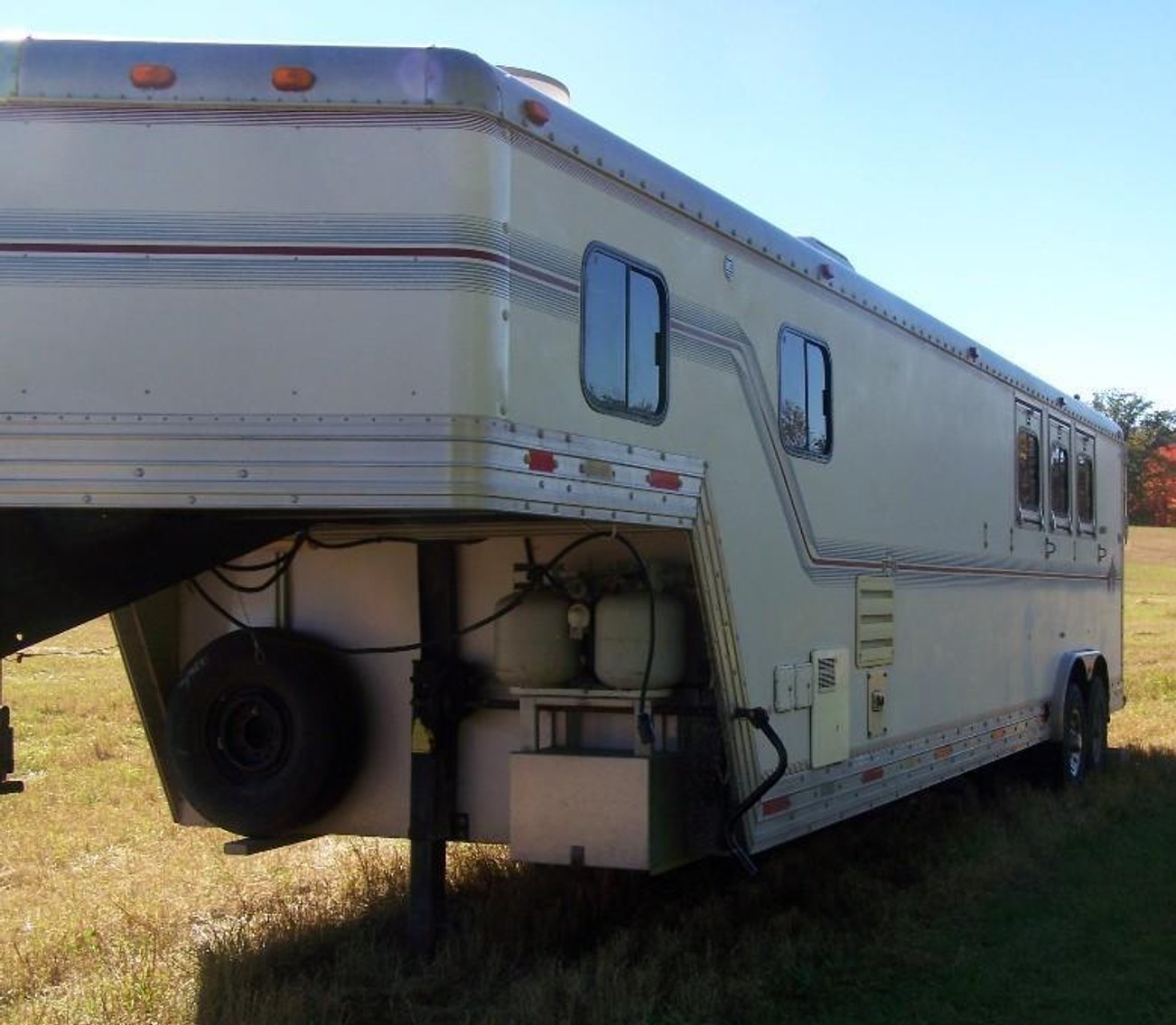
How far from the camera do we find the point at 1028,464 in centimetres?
965

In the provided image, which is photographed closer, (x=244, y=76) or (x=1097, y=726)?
(x=244, y=76)


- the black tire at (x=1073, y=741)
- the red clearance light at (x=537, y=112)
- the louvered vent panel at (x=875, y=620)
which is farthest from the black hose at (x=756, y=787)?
the black tire at (x=1073, y=741)

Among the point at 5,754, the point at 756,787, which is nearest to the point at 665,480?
the point at 756,787

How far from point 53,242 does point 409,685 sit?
2.29m

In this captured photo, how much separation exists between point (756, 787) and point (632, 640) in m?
0.78

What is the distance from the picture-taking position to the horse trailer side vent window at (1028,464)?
30.9 ft

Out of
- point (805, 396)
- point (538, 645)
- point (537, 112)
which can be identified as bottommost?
point (538, 645)

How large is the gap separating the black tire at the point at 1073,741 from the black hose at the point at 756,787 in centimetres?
510

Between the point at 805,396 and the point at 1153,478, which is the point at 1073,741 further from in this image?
the point at 1153,478

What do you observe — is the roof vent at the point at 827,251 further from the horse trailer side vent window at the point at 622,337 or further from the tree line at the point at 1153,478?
the tree line at the point at 1153,478

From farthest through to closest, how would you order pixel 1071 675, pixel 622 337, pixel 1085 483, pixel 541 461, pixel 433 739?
pixel 1085 483, pixel 1071 675, pixel 433 739, pixel 622 337, pixel 541 461

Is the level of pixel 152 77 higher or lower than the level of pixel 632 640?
higher

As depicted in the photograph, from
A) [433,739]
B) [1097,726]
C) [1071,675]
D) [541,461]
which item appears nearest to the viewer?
[541,461]

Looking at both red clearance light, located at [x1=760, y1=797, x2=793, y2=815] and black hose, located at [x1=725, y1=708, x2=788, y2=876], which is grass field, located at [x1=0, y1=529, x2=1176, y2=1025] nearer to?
black hose, located at [x1=725, y1=708, x2=788, y2=876]
